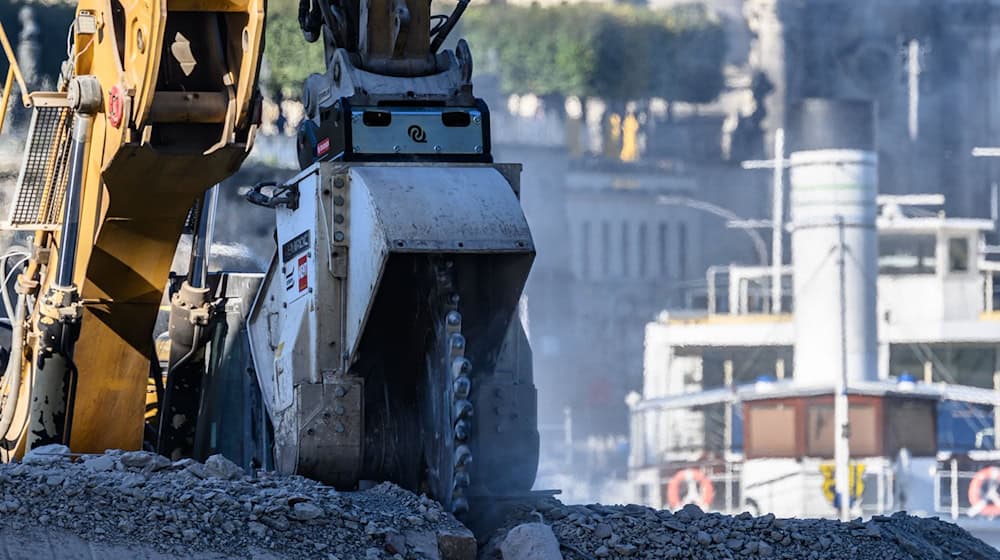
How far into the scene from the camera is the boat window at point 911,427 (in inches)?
2142

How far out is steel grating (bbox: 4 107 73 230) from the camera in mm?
14984

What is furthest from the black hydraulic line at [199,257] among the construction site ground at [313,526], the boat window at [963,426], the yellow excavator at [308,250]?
the boat window at [963,426]

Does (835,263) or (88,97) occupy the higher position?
(835,263)

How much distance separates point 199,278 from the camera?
15.7m

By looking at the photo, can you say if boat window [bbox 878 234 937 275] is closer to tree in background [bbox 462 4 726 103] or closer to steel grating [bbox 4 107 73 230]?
tree in background [bbox 462 4 726 103]

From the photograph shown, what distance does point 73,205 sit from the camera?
14.5m

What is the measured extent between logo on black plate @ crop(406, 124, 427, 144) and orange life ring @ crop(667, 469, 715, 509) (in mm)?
Result: 45409

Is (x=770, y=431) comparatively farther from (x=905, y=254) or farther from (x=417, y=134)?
(x=417, y=134)

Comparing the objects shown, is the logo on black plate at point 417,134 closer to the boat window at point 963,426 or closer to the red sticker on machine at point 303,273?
the red sticker on machine at point 303,273

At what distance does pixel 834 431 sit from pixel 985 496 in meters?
3.59

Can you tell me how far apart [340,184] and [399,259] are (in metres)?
0.60

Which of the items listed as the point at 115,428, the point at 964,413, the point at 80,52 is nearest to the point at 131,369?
the point at 115,428

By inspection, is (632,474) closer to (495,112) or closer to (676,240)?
(495,112)

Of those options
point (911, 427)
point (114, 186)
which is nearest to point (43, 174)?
point (114, 186)
